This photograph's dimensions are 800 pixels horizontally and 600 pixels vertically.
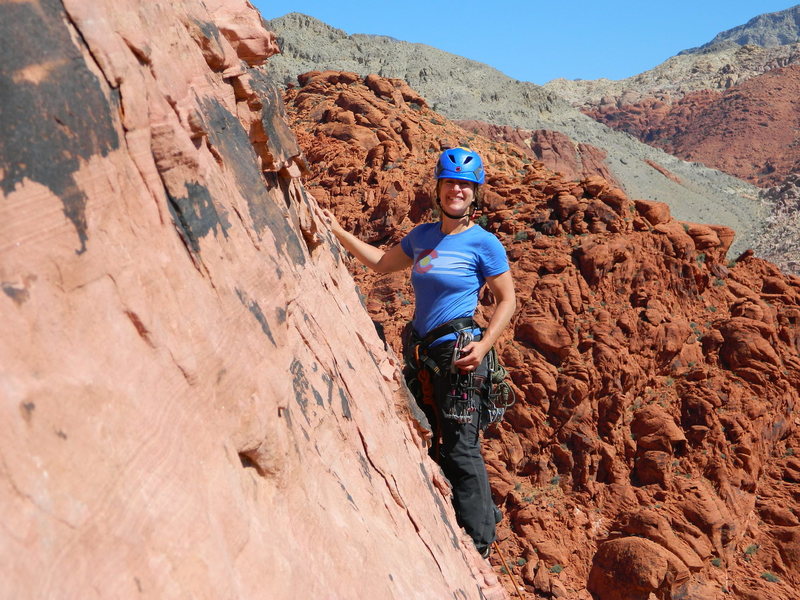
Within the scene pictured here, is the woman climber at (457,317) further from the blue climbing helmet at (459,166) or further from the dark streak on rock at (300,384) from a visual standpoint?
the dark streak on rock at (300,384)

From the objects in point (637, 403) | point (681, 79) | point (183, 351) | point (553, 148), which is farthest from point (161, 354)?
point (681, 79)

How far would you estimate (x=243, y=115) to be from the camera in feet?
11.4

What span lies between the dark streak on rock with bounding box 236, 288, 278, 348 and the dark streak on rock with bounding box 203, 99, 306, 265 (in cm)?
46

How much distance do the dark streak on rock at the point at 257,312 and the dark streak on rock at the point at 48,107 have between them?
2.34 feet

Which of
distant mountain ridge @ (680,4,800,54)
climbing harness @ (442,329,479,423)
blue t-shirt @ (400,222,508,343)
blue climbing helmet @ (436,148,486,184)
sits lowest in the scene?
climbing harness @ (442,329,479,423)

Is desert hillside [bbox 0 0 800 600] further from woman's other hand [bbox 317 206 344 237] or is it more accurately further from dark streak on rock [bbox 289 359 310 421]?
woman's other hand [bbox 317 206 344 237]

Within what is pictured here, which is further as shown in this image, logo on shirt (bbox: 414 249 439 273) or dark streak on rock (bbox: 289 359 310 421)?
logo on shirt (bbox: 414 249 439 273)

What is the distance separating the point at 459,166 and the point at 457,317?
0.88 metres

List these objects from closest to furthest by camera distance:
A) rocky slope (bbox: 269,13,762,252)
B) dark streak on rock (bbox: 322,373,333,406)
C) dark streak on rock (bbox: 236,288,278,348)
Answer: dark streak on rock (bbox: 236,288,278,348) → dark streak on rock (bbox: 322,373,333,406) → rocky slope (bbox: 269,13,762,252)

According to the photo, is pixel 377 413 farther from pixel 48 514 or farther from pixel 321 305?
pixel 48 514

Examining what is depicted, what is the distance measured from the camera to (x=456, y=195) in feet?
13.9

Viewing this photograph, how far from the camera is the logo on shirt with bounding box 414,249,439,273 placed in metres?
4.25

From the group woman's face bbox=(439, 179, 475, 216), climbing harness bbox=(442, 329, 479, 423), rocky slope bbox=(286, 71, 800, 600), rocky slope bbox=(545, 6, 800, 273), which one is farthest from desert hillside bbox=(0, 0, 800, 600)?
rocky slope bbox=(545, 6, 800, 273)

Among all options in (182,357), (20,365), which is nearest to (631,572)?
(182,357)
